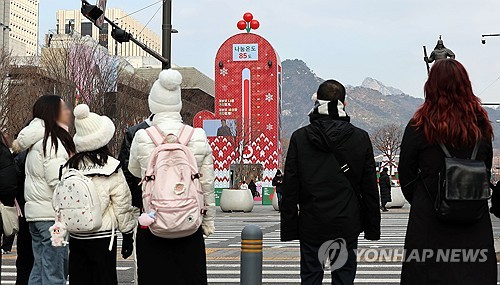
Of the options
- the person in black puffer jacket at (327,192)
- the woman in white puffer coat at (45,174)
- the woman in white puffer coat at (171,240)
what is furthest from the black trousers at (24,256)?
the person in black puffer jacket at (327,192)

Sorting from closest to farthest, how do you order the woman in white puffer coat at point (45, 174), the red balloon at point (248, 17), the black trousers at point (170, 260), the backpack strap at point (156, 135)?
the black trousers at point (170, 260) → the backpack strap at point (156, 135) → the woman in white puffer coat at point (45, 174) → the red balloon at point (248, 17)

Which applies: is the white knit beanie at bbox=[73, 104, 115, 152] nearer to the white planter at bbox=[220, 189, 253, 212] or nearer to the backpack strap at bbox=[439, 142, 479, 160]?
the backpack strap at bbox=[439, 142, 479, 160]

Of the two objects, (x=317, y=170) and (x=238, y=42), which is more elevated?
(x=238, y=42)

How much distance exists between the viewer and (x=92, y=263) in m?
6.75

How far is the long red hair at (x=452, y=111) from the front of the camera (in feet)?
17.1

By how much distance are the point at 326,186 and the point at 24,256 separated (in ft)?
11.5

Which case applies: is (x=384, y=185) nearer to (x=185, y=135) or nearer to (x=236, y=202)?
(x=236, y=202)

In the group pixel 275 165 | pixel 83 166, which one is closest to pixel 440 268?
pixel 83 166

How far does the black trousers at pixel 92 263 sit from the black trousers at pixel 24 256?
1878 mm

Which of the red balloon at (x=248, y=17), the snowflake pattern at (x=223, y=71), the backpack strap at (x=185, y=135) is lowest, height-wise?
the backpack strap at (x=185, y=135)

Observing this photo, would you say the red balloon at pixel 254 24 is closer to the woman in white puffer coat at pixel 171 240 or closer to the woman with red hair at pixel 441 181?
the woman in white puffer coat at pixel 171 240

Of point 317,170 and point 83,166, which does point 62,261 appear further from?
point 317,170

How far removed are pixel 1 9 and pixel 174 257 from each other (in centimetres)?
9769

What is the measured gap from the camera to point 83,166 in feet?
22.7
